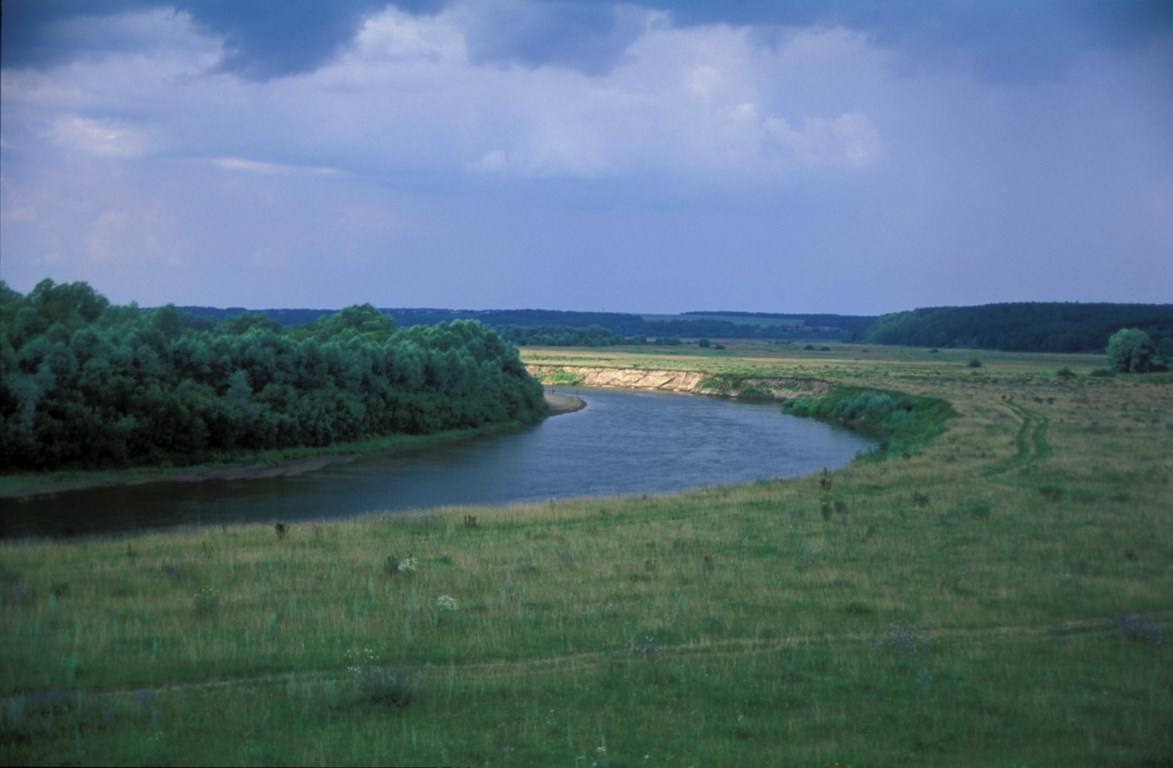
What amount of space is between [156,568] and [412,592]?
4994mm

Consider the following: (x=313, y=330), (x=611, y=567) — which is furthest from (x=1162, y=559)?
(x=313, y=330)

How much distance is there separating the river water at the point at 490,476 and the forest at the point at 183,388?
2790 millimetres

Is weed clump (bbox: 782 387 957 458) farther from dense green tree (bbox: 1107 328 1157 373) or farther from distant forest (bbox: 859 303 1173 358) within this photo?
distant forest (bbox: 859 303 1173 358)

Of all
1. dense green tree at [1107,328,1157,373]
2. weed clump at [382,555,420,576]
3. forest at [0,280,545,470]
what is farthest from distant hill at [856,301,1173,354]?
weed clump at [382,555,420,576]

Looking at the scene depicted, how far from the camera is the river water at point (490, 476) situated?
32344 millimetres

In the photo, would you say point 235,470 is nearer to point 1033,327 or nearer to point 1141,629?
point 1141,629

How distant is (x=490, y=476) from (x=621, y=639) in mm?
29127

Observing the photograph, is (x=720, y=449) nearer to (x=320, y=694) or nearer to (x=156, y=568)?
(x=156, y=568)

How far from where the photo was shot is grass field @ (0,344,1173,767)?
868 centimetres

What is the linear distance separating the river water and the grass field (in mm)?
9730

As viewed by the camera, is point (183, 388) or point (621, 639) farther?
point (183, 388)

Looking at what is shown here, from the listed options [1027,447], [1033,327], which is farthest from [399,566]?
[1033,327]

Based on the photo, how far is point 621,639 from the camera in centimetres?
1215

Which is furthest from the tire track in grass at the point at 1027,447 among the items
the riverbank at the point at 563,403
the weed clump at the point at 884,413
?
the riverbank at the point at 563,403
